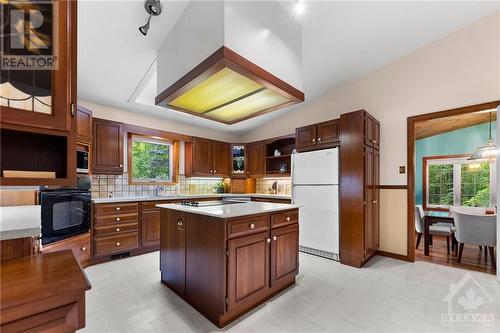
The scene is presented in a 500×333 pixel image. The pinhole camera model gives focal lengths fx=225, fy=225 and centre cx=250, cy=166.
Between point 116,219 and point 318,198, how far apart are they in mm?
3005

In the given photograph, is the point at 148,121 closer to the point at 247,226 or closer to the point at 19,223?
the point at 247,226

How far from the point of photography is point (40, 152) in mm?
1001

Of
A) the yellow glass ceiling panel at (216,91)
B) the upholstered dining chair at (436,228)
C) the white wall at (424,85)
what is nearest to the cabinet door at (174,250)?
the yellow glass ceiling panel at (216,91)

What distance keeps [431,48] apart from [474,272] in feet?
9.97

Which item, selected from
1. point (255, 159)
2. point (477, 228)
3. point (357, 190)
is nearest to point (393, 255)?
point (477, 228)

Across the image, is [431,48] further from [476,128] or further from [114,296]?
[114,296]

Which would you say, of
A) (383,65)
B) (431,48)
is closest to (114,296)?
(383,65)

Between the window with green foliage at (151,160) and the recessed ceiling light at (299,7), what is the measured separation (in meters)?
3.37

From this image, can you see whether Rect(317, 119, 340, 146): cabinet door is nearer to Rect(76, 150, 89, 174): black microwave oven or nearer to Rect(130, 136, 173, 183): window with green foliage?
Rect(130, 136, 173, 183): window with green foliage

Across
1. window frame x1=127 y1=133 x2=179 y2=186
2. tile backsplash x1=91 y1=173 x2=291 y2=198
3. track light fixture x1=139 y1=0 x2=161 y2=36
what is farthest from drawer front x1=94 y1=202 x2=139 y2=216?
track light fixture x1=139 y1=0 x2=161 y2=36

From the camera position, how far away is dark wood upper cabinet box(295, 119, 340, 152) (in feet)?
10.9

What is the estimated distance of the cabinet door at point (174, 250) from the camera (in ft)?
7.14

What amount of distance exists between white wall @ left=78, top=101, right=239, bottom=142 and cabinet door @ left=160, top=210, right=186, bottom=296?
219cm

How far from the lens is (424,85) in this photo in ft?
10.6
